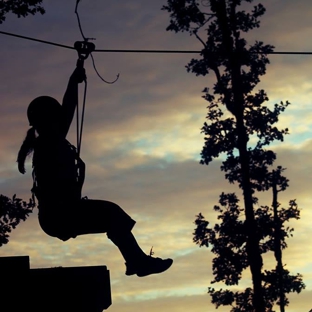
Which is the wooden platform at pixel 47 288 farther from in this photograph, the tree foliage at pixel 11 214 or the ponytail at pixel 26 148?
the tree foliage at pixel 11 214

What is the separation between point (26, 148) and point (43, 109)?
0.49 meters

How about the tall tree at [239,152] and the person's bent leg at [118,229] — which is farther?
the tall tree at [239,152]

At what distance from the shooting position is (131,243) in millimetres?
8039

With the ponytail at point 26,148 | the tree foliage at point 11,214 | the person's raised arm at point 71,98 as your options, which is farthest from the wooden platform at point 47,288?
the tree foliage at point 11,214

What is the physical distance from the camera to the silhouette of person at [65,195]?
25.9 ft

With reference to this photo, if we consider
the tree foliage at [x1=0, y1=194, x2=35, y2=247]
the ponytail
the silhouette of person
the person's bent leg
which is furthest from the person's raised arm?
the tree foliage at [x1=0, y1=194, x2=35, y2=247]

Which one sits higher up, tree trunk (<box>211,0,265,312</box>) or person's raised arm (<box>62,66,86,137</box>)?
tree trunk (<box>211,0,265,312</box>)

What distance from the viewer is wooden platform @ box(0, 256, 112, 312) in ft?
23.6

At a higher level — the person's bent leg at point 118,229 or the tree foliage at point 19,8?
the tree foliage at point 19,8

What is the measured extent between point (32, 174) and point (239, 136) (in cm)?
1760

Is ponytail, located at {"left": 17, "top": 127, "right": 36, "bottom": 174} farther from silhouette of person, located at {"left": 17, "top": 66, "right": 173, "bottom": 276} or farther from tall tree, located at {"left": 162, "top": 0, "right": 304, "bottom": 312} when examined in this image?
tall tree, located at {"left": 162, "top": 0, "right": 304, "bottom": 312}

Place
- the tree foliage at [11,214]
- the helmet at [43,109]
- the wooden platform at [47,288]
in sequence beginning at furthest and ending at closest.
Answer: the tree foliage at [11,214]
the helmet at [43,109]
the wooden platform at [47,288]

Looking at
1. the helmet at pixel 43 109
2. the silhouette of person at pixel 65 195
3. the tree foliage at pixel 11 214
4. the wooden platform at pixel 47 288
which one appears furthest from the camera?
the tree foliage at pixel 11 214

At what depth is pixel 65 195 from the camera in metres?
7.88
